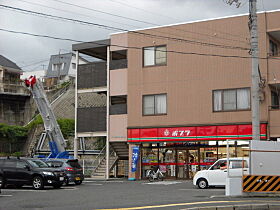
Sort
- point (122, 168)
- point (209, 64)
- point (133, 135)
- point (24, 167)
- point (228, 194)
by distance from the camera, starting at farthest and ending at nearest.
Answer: point (122, 168)
point (133, 135)
point (209, 64)
point (24, 167)
point (228, 194)

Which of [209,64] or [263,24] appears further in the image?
[209,64]

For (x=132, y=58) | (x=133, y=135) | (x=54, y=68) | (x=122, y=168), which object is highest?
(x=54, y=68)

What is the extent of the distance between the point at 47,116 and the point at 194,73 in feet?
35.4

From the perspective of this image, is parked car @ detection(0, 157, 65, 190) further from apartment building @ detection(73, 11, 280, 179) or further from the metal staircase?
the metal staircase

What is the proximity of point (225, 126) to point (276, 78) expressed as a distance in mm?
4297

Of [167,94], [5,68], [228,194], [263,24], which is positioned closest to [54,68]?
[5,68]

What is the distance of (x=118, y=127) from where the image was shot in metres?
33.0

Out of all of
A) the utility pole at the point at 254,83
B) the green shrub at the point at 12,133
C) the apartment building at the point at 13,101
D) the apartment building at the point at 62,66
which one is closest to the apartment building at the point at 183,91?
the utility pole at the point at 254,83

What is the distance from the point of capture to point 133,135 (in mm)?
32125

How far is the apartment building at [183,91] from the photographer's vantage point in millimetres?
28375

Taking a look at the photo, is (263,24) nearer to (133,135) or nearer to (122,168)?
(133,135)

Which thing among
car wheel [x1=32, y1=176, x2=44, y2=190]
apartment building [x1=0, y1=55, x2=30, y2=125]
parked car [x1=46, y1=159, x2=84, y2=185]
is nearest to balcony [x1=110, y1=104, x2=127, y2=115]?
parked car [x1=46, y1=159, x2=84, y2=185]

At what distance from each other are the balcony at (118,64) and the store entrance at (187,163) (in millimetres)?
7359

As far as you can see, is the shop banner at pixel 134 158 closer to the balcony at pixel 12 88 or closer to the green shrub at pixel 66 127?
the green shrub at pixel 66 127
